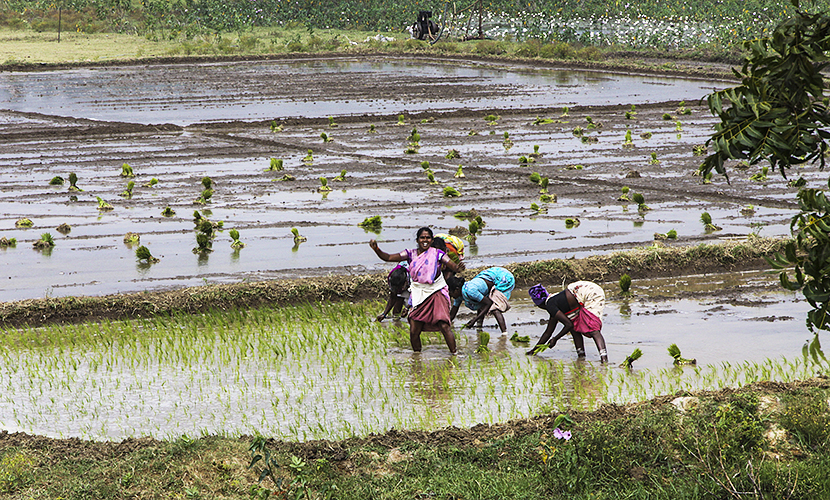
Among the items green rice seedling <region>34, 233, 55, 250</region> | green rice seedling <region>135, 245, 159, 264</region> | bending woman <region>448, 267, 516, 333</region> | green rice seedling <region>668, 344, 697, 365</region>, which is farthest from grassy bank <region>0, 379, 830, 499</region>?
green rice seedling <region>34, 233, 55, 250</region>

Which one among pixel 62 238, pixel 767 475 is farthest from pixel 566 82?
pixel 767 475

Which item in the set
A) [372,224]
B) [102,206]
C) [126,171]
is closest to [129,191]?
[102,206]

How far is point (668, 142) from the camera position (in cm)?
2153

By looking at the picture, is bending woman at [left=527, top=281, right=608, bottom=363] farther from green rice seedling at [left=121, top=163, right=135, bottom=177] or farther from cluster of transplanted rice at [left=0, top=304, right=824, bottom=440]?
green rice seedling at [left=121, top=163, right=135, bottom=177]

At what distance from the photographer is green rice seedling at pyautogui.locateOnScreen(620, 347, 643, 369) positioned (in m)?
7.21

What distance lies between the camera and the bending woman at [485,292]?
859 cm

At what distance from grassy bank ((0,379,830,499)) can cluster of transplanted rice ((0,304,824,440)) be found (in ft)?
1.86

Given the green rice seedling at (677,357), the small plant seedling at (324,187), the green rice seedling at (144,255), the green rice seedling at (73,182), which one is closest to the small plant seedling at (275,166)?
the small plant seedling at (324,187)

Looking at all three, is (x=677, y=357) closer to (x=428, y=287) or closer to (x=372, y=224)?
(x=428, y=287)

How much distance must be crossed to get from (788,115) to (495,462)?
112 inches

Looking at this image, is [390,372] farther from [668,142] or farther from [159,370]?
[668,142]

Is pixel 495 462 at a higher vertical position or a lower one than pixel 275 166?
lower

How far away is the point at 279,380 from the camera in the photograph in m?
7.32

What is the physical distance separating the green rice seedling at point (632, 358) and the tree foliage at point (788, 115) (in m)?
4.02
